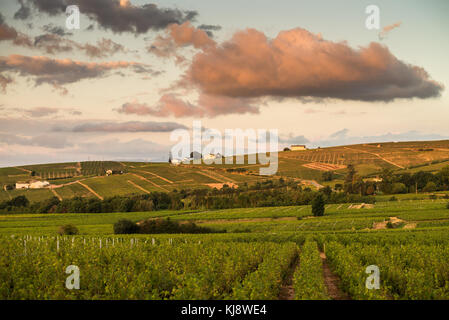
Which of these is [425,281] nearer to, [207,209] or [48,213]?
[207,209]

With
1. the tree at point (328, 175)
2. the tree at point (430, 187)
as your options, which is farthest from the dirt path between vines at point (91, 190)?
the tree at point (430, 187)

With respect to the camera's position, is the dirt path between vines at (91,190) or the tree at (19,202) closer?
the tree at (19,202)

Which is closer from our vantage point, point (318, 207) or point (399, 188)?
point (318, 207)

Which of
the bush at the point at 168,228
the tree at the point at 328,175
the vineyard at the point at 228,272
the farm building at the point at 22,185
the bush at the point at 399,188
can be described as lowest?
the bush at the point at 168,228

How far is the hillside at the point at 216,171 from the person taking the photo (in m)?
102

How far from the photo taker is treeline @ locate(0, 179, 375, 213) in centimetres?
8744

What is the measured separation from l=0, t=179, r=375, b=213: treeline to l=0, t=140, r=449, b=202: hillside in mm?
4340

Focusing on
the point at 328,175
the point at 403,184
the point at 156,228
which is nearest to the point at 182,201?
the point at 156,228

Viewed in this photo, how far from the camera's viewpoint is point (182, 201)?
309 feet

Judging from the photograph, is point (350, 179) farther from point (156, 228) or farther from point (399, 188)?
point (156, 228)

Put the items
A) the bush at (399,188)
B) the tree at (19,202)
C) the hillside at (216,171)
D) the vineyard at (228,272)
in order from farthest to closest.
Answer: the hillside at (216,171) → the tree at (19,202) → the bush at (399,188) → the vineyard at (228,272)

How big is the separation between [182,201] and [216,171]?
26.7m

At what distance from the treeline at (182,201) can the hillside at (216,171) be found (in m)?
4.34

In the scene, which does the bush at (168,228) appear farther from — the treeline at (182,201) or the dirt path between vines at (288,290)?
the dirt path between vines at (288,290)
